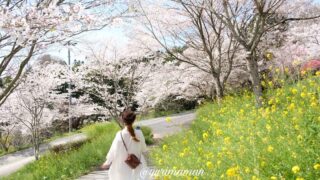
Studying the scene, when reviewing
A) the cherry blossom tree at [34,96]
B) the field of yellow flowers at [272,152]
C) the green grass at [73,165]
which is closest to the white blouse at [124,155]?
the field of yellow flowers at [272,152]

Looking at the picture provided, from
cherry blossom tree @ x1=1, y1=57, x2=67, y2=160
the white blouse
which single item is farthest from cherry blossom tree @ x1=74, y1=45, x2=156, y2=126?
the white blouse

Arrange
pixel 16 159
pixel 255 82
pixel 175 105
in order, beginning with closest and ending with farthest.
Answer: pixel 255 82
pixel 16 159
pixel 175 105

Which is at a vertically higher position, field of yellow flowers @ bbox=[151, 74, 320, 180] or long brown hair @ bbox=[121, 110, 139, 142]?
long brown hair @ bbox=[121, 110, 139, 142]

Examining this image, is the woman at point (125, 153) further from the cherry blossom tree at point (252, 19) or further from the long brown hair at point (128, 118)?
the cherry blossom tree at point (252, 19)

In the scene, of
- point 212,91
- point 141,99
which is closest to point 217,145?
point 141,99

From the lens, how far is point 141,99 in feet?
71.7

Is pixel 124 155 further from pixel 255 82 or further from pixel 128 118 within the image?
pixel 255 82

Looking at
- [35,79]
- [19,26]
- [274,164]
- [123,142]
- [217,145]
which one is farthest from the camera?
[35,79]

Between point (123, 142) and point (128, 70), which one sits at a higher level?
point (128, 70)

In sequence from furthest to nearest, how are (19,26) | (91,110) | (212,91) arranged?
1. (212,91)
2. (91,110)
3. (19,26)

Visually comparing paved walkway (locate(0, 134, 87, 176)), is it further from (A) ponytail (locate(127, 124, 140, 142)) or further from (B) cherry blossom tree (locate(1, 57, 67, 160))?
(A) ponytail (locate(127, 124, 140, 142))

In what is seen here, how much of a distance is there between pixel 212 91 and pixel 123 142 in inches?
748

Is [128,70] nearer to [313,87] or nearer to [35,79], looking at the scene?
[35,79]

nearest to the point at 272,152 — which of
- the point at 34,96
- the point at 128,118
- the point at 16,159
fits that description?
the point at 128,118
